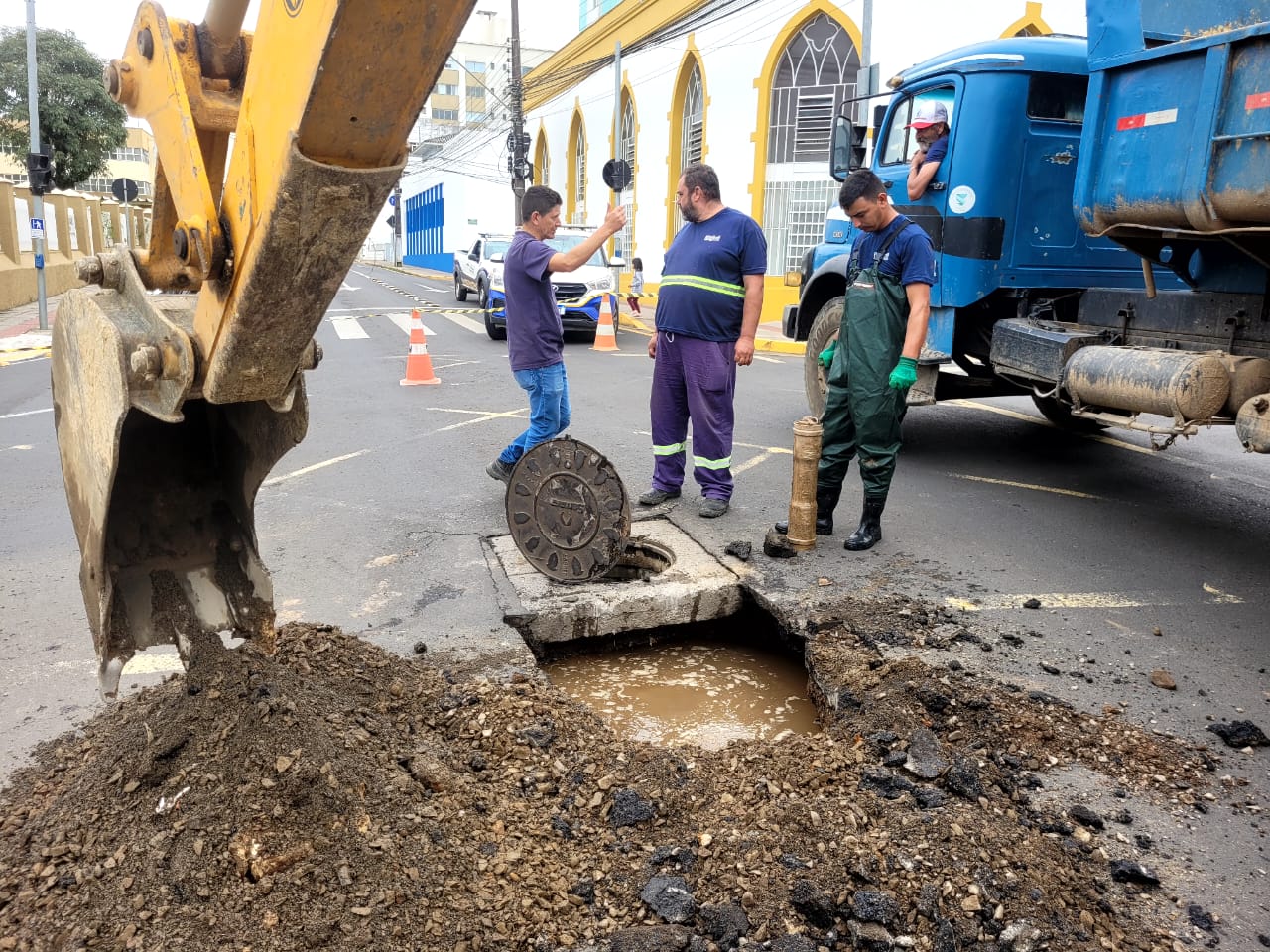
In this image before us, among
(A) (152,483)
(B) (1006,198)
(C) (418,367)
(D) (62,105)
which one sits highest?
(D) (62,105)

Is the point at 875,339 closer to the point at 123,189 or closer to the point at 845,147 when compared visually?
the point at 845,147

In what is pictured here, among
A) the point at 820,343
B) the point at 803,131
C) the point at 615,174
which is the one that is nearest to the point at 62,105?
the point at 615,174

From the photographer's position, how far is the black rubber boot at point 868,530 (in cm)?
527

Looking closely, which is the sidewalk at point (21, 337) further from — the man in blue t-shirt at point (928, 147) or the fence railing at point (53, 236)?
the man in blue t-shirt at point (928, 147)

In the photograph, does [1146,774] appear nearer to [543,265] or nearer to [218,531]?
[218,531]

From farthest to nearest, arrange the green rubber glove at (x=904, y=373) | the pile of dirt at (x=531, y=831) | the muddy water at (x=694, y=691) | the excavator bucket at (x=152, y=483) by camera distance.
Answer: the green rubber glove at (x=904, y=373), the muddy water at (x=694, y=691), the pile of dirt at (x=531, y=831), the excavator bucket at (x=152, y=483)

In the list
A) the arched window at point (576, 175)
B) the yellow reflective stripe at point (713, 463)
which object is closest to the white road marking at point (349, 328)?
the yellow reflective stripe at point (713, 463)

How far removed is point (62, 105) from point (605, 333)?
75.0 feet

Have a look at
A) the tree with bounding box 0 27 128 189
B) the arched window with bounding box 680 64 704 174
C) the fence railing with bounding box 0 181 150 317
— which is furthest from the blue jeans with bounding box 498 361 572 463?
the tree with bounding box 0 27 128 189

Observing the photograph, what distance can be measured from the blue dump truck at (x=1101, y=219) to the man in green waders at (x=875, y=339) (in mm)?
1181

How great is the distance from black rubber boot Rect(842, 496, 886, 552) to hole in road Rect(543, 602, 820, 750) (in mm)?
949

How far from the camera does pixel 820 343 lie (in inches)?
299

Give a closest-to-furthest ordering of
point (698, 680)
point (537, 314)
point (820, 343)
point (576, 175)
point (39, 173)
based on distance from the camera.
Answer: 1. point (698, 680)
2. point (537, 314)
3. point (820, 343)
4. point (39, 173)
5. point (576, 175)

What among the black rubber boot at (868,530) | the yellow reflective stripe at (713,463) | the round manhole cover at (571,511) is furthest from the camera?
the yellow reflective stripe at (713,463)
